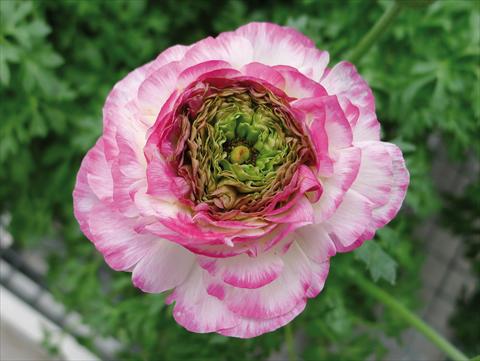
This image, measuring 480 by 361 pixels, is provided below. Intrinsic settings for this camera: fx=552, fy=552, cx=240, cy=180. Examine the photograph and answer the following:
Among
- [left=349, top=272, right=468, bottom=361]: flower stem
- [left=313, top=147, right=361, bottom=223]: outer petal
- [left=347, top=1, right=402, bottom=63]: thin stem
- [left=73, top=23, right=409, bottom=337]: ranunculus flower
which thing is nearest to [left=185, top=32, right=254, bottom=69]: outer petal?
[left=73, top=23, right=409, bottom=337]: ranunculus flower

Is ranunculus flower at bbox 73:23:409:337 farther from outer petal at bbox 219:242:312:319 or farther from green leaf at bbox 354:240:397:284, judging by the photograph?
green leaf at bbox 354:240:397:284

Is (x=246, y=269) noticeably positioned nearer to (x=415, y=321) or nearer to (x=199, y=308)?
(x=199, y=308)

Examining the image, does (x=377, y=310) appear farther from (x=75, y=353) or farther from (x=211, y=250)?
(x=211, y=250)

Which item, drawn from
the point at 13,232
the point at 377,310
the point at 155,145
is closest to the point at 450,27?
the point at 155,145

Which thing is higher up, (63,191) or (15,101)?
(15,101)

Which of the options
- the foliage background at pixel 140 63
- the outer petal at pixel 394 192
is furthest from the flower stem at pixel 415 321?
the outer petal at pixel 394 192

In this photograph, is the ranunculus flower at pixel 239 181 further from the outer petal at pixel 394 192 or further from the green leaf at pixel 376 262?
the green leaf at pixel 376 262
